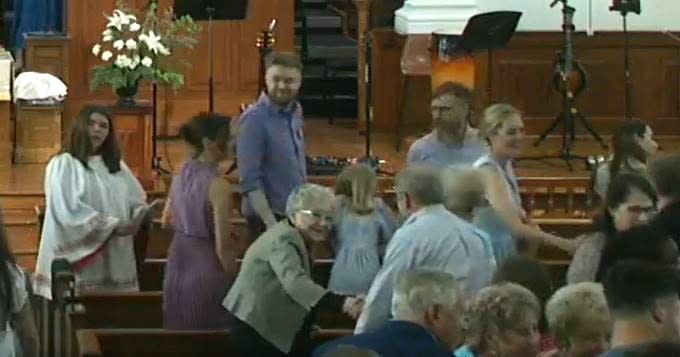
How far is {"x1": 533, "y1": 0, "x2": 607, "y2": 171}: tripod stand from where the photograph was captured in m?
13.0

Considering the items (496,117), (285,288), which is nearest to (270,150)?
(496,117)

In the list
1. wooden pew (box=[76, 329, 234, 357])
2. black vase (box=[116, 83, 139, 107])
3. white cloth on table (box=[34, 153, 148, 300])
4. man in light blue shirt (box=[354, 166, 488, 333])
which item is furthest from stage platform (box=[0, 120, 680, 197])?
man in light blue shirt (box=[354, 166, 488, 333])

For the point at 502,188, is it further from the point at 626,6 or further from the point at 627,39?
the point at 627,39

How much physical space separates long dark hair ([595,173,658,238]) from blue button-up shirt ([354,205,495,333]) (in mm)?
435

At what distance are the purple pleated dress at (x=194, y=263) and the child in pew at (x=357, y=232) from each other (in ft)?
1.64

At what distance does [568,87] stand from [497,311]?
8534mm

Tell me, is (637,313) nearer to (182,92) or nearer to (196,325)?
(196,325)

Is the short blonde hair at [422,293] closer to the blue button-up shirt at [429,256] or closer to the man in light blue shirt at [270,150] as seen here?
the blue button-up shirt at [429,256]

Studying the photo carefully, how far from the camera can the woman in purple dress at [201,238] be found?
720 centimetres

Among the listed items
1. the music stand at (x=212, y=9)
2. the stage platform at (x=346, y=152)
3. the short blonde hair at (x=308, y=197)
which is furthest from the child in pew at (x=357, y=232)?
the music stand at (x=212, y=9)

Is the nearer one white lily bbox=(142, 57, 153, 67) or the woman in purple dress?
the woman in purple dress

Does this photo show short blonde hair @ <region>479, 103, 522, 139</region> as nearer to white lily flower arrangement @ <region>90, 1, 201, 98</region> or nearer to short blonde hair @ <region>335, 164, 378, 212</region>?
short blonde hair @ <region>335, 164, 378, 212</region>

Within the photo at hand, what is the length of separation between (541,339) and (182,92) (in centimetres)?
956

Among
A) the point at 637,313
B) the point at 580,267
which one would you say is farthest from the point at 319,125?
the point at 637,313
